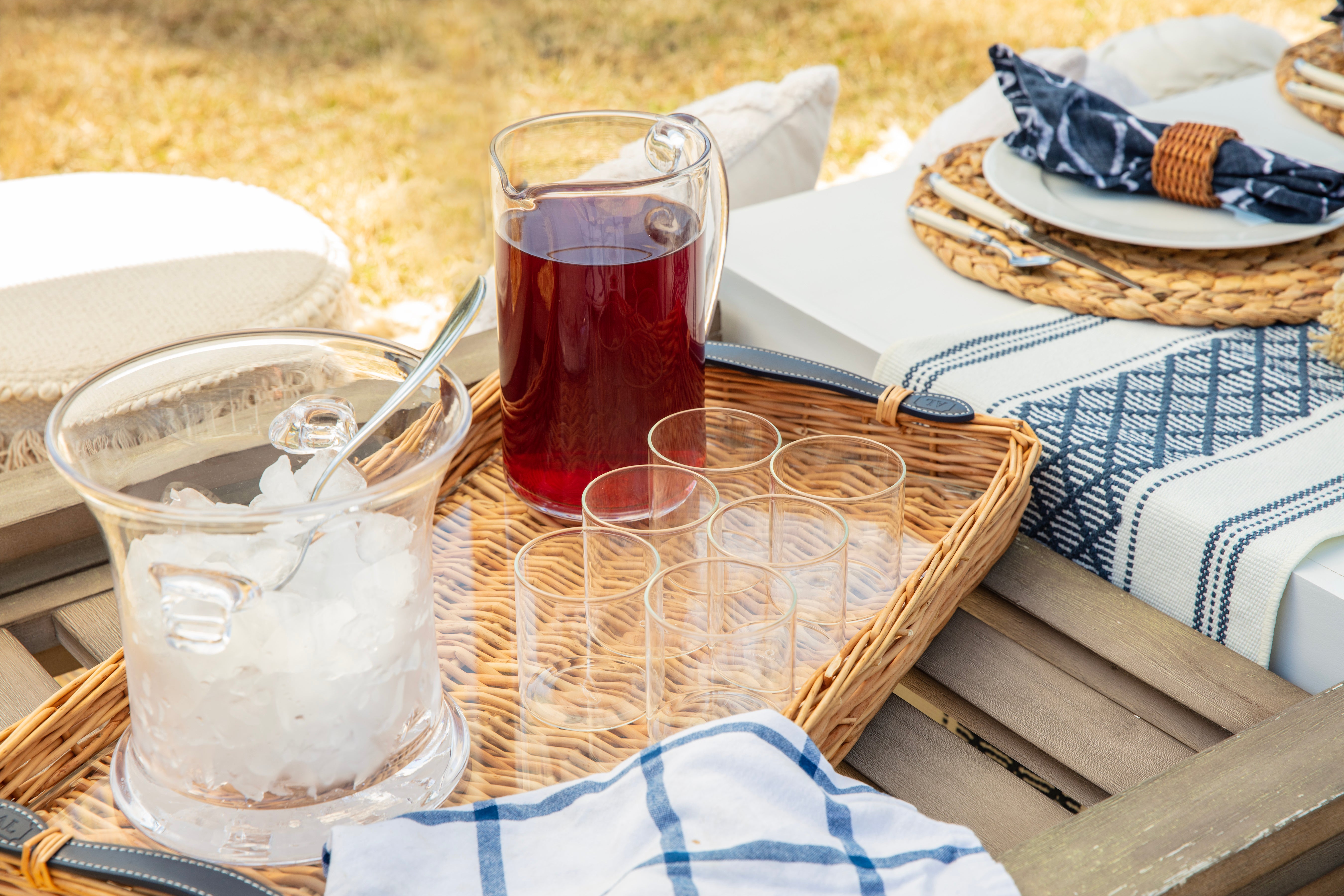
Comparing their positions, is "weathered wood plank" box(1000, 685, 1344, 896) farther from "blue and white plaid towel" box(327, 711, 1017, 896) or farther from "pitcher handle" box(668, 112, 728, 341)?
"pitcher handle" box(668, 112, 728, 341)

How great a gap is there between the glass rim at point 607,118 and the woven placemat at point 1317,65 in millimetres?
862

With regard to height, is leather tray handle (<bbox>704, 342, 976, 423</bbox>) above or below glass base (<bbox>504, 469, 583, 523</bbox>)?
above

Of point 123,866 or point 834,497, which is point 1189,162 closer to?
point 834,497

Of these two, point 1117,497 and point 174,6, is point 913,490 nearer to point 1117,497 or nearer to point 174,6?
point 1117,497

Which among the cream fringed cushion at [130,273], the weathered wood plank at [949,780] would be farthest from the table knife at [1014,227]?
the cream fringed cushion at [130,273]

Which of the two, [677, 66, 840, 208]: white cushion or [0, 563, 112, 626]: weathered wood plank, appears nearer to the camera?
[0, 563, 112, 626]: weathered wood plank

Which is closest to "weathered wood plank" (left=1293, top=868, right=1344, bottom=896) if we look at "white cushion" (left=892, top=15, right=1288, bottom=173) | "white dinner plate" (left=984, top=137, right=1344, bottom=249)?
"white dinner plate" (left=984, top=137, right=1344, bottom=249)

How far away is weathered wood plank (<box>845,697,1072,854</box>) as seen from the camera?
23.0 inches

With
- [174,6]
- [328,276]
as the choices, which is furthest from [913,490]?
[174,6]

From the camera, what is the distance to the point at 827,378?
32.7 inches

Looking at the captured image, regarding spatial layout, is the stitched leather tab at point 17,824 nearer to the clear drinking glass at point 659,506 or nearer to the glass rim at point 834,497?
the clear drinking glass at point 659,506

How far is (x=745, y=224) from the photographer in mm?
1106

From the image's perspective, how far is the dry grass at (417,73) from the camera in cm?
281

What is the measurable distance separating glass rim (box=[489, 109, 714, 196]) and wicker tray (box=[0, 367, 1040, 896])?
20 cm
